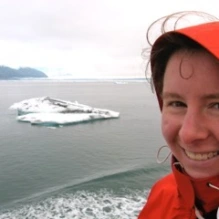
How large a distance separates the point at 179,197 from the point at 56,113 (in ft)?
60.0

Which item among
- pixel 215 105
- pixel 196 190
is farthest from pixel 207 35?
pixel 196 190

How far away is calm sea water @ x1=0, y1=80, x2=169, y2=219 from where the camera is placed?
6.19 metres

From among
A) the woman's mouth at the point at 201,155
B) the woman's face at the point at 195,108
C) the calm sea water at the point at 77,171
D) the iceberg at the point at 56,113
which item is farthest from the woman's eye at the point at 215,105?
the iceberg at the point at 56,113

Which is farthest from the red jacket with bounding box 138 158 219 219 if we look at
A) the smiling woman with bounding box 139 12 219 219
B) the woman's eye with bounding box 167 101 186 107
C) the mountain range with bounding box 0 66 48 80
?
the mountain range with bounding box 0 66 48 80

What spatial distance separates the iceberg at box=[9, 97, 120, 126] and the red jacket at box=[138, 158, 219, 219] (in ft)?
49.0

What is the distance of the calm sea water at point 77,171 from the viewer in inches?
244

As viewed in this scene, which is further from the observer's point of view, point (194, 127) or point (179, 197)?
point (179, 197)

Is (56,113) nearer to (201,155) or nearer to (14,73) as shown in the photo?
(201,155)

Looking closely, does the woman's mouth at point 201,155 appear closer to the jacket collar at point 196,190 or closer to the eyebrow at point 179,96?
the jacket collar at point 196,190

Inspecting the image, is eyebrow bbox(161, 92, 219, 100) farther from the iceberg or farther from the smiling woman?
the iceberg

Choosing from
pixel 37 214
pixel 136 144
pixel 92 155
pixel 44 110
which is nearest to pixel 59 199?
pixel 37 214

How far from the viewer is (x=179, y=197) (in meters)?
1.12

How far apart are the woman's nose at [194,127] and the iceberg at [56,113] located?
15387mm

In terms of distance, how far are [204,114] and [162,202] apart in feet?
1.91
